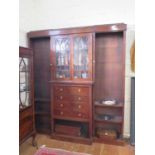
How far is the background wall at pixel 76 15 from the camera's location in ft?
9.36

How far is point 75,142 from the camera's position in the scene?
2.88 meters

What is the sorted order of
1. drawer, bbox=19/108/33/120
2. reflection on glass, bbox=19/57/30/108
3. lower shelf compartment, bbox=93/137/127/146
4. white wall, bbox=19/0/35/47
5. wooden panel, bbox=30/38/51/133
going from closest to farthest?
1. drawer, bbox=19/108/33/120
2. reflection on glass, bbox=19/57/30/108
3. lower shelf compartment, bbox=93/137/127/146
4. white wall, bbox=19/0/35/47
5. wooden panel, bbox=30/38/51/133

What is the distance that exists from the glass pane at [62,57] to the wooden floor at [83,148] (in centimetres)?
122

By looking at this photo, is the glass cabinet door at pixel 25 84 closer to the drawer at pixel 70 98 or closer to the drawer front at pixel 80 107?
the drawer at pixel 70 98

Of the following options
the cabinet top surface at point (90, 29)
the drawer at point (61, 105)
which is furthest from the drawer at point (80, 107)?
the cabinet top surface at point (90, 29)

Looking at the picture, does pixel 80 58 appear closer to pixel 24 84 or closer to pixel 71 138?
pixel 24 84

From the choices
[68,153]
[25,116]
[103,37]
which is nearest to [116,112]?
[68,153]

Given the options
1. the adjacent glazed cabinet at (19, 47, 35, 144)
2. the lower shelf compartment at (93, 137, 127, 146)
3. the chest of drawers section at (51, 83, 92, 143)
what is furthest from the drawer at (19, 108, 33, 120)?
the lower shelf compartment at (93, 137, 127, 146)

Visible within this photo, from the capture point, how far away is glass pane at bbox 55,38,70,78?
115 inches

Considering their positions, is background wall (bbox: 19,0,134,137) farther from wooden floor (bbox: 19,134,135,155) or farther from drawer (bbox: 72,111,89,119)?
drawer (bbox: 72,111,89,119)
